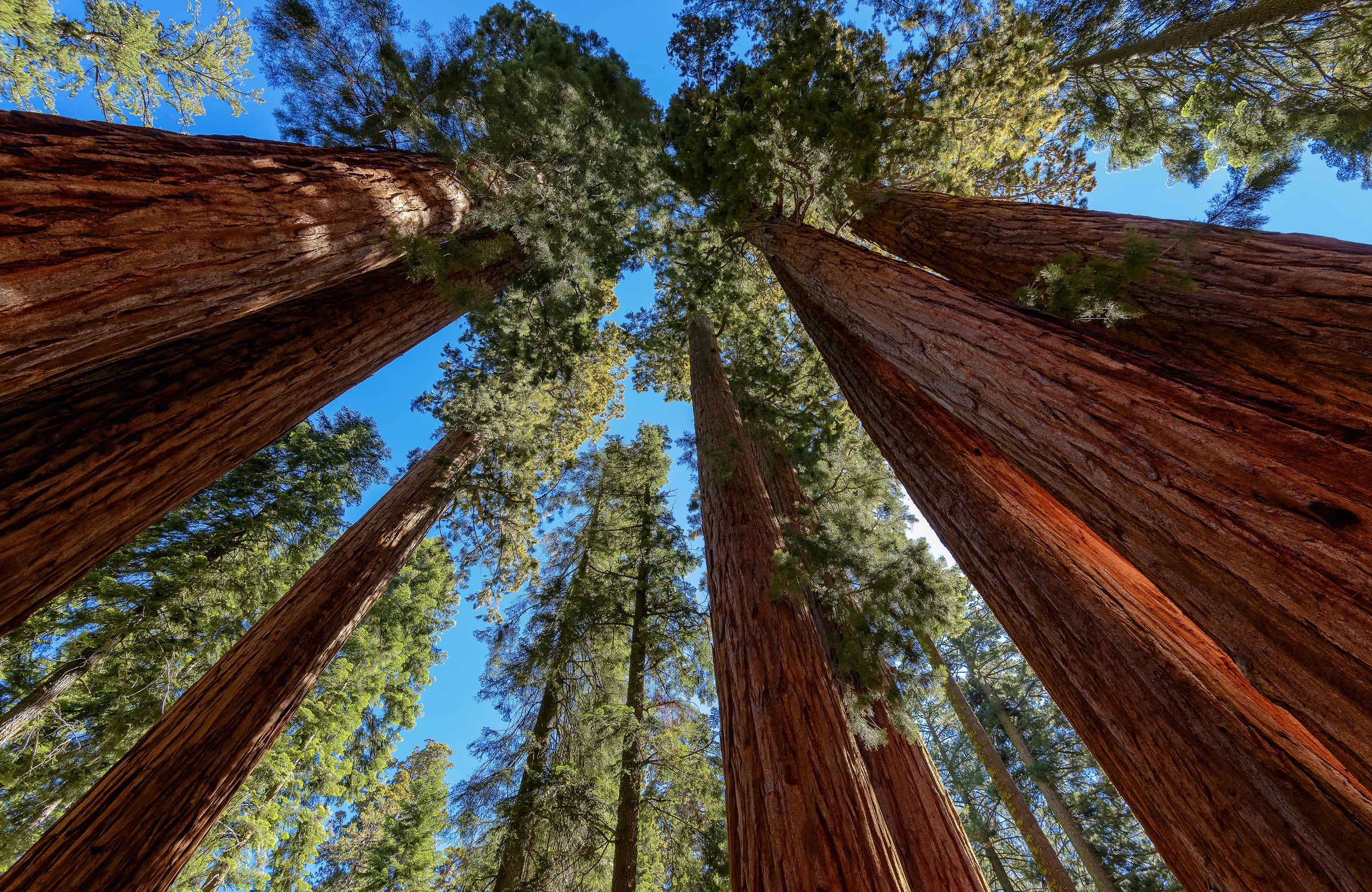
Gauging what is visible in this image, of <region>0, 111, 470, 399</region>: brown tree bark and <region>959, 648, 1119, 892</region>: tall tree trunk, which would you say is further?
<region>959, 648, 1119, 892</region>: tall tree trunk

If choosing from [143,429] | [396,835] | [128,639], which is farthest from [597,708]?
[396,835]

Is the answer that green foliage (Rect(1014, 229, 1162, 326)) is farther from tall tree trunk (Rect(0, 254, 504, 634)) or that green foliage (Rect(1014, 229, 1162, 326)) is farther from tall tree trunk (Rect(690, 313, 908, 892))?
tall tree trunk (Rect(0, 254, 504, 634))

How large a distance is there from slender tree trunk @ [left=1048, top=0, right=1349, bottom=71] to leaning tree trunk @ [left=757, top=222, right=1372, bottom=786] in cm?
677

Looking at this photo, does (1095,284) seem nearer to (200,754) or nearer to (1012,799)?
(200,754)

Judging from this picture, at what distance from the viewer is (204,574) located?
6.77 metres

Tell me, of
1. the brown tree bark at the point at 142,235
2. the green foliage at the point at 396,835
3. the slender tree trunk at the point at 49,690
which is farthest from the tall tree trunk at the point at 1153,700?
the green foliage at the point at 396,835

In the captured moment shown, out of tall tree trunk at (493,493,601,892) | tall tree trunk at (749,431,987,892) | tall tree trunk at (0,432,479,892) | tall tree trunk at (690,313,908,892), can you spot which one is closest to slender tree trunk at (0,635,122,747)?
tall tree trunk at (0,432,479,892)

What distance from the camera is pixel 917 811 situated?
329cm

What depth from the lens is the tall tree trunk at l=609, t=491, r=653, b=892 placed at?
497 cm

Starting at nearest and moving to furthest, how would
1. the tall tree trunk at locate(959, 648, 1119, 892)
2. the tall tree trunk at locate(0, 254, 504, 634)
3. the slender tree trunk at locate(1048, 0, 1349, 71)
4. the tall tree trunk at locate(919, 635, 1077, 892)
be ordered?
1. the tall tree trunk at locate(0, 254, 504, 634)
2. the slender tree trunk at locate(1048, 0, 1349, 71)
3. the tall tree trunk at locate(919, 635, 1077, 892)
4. the tall tree trunk at locate(959, 648, 1119, 892)

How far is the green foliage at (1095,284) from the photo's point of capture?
2.32 m

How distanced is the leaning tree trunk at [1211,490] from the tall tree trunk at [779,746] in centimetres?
150

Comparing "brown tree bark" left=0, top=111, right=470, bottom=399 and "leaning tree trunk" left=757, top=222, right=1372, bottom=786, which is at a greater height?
"brown tree bark" left=0, top=111, right=470, bottom=399

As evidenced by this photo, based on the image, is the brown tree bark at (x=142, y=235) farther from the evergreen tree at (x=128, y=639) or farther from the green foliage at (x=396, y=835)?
the green foliage at (x=396, y=835)
